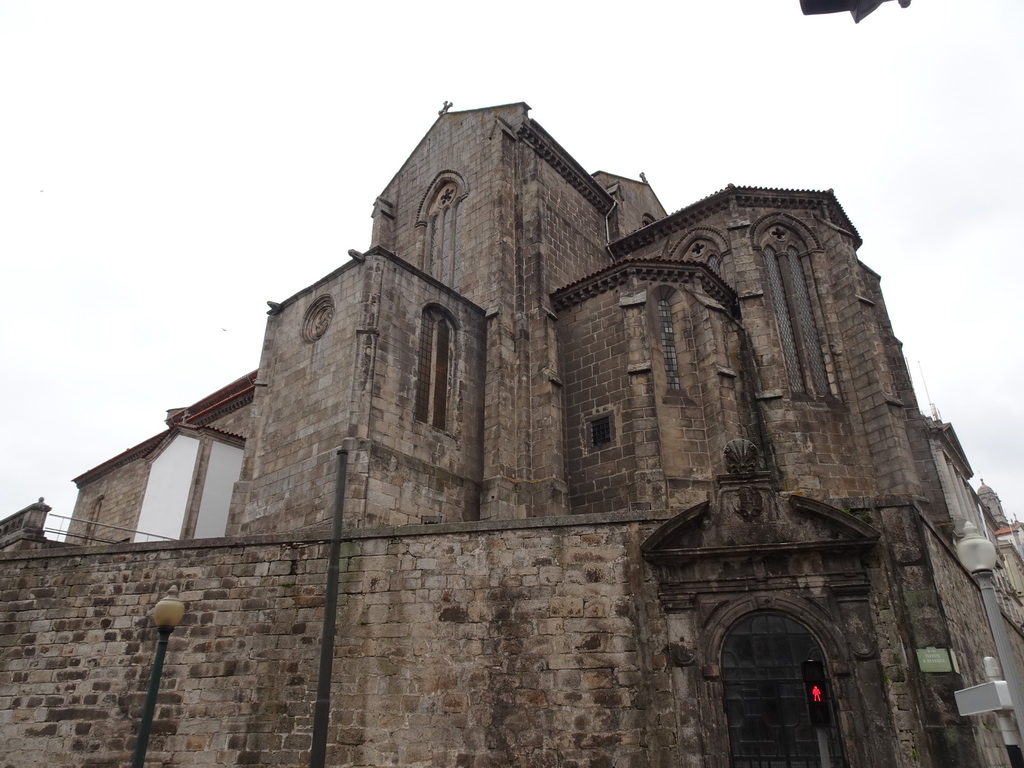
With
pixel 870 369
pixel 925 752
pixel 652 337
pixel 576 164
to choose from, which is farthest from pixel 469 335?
pixel 925 752

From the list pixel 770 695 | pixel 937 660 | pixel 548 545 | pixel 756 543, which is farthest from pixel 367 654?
pixel 937 660

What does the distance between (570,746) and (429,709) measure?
6.32ft

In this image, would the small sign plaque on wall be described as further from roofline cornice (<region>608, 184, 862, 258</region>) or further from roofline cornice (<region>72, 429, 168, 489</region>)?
roofline cornice (<region>72, 429, 168, 489</region>)

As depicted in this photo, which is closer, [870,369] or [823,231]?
[870,369]

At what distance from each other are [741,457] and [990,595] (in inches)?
142

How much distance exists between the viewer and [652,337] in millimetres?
17859

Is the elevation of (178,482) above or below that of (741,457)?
above

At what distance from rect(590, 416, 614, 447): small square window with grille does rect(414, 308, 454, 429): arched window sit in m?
3.64

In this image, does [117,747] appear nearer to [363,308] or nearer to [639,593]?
[639,593]

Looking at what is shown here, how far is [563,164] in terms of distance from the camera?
77.4 feet

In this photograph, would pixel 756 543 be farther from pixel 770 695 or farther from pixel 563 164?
pixel 563 164

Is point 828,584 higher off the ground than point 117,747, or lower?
higher

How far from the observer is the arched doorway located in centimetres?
897

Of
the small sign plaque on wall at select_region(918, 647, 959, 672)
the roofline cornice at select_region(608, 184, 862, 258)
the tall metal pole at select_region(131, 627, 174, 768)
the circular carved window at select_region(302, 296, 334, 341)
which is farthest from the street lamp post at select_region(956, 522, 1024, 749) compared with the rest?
the roofline cornice at select_region(608, 184, 862, 258)
